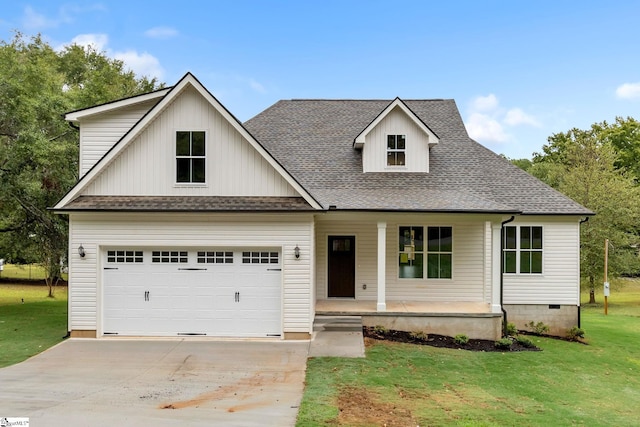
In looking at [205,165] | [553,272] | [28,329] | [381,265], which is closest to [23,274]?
[28,329]

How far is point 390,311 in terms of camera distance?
12500 millimetres

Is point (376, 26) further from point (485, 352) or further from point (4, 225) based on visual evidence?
point (4, 225)

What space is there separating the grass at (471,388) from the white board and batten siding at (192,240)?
2195mm

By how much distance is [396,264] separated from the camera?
14.6 m

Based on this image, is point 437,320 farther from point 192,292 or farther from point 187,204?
point 187,204

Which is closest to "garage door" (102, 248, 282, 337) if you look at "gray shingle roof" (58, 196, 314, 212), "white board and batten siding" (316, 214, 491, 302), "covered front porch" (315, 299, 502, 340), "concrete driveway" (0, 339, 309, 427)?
"concrete driveway" (0, 339, 309, 427)

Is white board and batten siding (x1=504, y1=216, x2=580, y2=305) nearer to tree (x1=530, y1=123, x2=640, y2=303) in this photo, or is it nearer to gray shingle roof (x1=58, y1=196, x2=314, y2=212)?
gray shingle roof (x1=58, y1=196, x2=314, y2=212)

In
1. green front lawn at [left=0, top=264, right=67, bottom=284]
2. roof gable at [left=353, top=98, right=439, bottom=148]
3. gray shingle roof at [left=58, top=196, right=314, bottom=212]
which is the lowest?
green front lawn at [left=0, top=264, right=67, bottom=284]

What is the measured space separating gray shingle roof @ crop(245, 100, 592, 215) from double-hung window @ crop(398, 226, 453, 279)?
5.14ft

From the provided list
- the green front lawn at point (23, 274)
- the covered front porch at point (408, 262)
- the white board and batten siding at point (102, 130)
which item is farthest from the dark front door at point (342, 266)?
the green front lawn at point (23, 274)

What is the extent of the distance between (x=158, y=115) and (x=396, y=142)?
7712mm

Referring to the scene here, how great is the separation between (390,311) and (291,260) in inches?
133

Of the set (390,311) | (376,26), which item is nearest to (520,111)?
(376,26)

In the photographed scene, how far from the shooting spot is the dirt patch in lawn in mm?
6176
